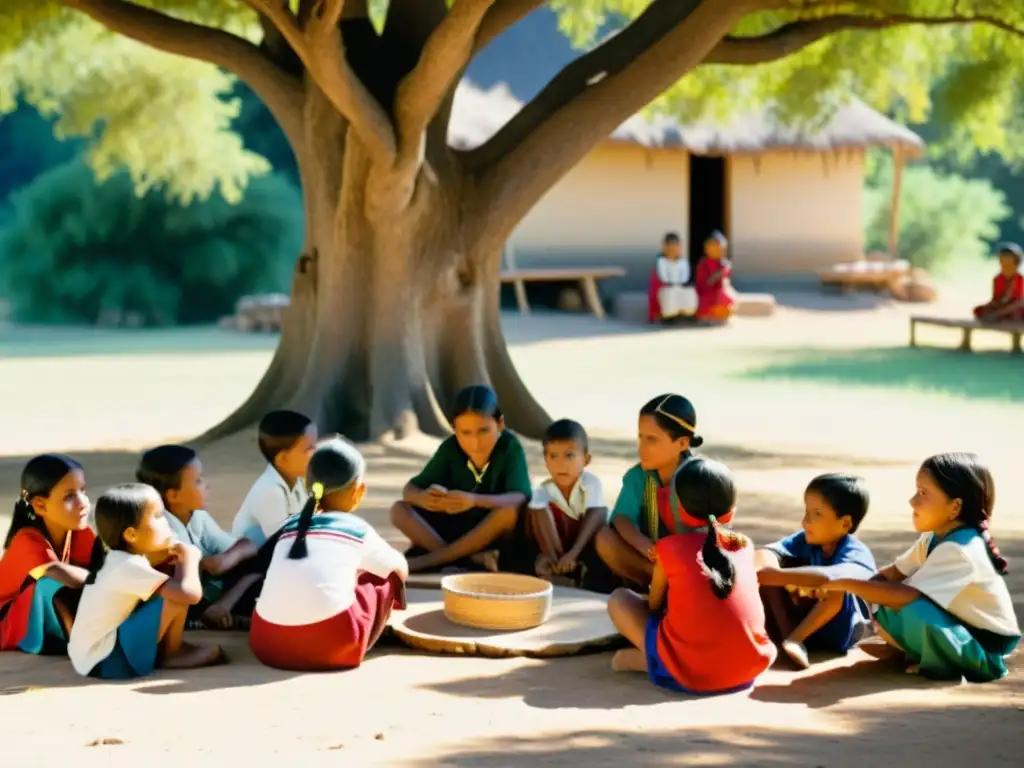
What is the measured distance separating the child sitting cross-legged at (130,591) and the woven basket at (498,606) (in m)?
1.01

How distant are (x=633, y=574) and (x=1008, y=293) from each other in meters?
14.1

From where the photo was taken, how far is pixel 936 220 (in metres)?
34.4

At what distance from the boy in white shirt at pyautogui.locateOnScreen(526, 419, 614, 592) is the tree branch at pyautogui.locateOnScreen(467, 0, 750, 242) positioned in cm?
463

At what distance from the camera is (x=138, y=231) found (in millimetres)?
26719

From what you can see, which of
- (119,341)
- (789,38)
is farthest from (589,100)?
(119,341)

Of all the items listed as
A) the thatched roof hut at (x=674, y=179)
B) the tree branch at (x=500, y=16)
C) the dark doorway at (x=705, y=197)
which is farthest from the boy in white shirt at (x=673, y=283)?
the tree branch at (x=500, y=16)

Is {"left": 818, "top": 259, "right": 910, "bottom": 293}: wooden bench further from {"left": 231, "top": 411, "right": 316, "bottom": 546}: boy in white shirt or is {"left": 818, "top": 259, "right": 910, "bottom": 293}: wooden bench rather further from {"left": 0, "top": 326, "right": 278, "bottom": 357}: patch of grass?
{"left": 231, "top": 411, "right": 316, "bottom": 546}: boy in white shirt

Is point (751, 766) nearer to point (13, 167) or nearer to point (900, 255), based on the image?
point (900, 255)

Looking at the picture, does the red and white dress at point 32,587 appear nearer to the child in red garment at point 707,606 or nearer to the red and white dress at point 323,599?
the red and white dress at point 323,599

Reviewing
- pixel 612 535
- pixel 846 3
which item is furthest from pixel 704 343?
pixel 612 535

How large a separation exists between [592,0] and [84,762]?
12.1 metres

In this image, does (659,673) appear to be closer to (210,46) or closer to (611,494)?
(611,494)

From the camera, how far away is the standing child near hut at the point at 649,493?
5797mm

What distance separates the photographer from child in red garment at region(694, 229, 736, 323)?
2180cm
